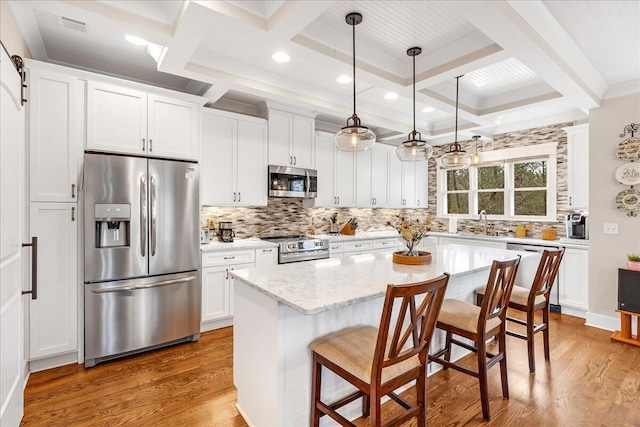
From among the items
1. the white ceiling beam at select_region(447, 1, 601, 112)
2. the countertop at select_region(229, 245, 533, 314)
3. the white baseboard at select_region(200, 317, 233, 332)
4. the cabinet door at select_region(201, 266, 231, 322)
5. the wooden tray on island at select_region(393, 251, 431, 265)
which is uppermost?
the white ceiling beam at select_region(447, 1, 601, 112)

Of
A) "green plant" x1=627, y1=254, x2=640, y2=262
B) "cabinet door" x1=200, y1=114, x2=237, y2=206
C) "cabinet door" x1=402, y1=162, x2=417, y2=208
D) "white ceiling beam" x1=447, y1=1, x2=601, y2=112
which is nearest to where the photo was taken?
"white ceiling beam" x1=447, y1=1, x2=601, y2=112

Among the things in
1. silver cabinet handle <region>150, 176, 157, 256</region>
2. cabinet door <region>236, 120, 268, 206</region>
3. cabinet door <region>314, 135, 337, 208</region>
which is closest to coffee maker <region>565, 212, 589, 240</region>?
cabinet door <region>314, 135, 337, 208</region>

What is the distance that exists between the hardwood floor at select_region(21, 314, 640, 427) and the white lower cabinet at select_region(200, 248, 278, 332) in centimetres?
48

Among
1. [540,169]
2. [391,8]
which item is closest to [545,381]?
[391,8]

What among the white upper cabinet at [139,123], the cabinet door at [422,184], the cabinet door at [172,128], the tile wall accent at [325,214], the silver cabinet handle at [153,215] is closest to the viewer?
the white upper cabinet at [139,123]

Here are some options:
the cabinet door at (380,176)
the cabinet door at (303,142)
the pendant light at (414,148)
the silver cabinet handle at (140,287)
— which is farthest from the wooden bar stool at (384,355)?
the cabinet door at (380,176)

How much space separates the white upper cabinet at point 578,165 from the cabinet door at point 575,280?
749 millimetres

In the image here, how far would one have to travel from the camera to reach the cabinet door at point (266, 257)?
382 cm

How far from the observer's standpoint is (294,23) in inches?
84.5

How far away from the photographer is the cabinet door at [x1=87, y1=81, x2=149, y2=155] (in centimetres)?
285

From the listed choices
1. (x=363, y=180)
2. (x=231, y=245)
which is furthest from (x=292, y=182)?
(x=363, y=180)

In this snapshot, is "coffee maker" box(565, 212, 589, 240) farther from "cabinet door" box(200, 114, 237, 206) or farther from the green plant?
"cabinet door" box(200, 114, 237, 206)

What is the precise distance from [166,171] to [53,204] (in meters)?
0.91

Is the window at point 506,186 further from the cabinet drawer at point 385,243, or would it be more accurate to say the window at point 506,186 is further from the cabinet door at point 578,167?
the cabinet drawer at point 385,243
